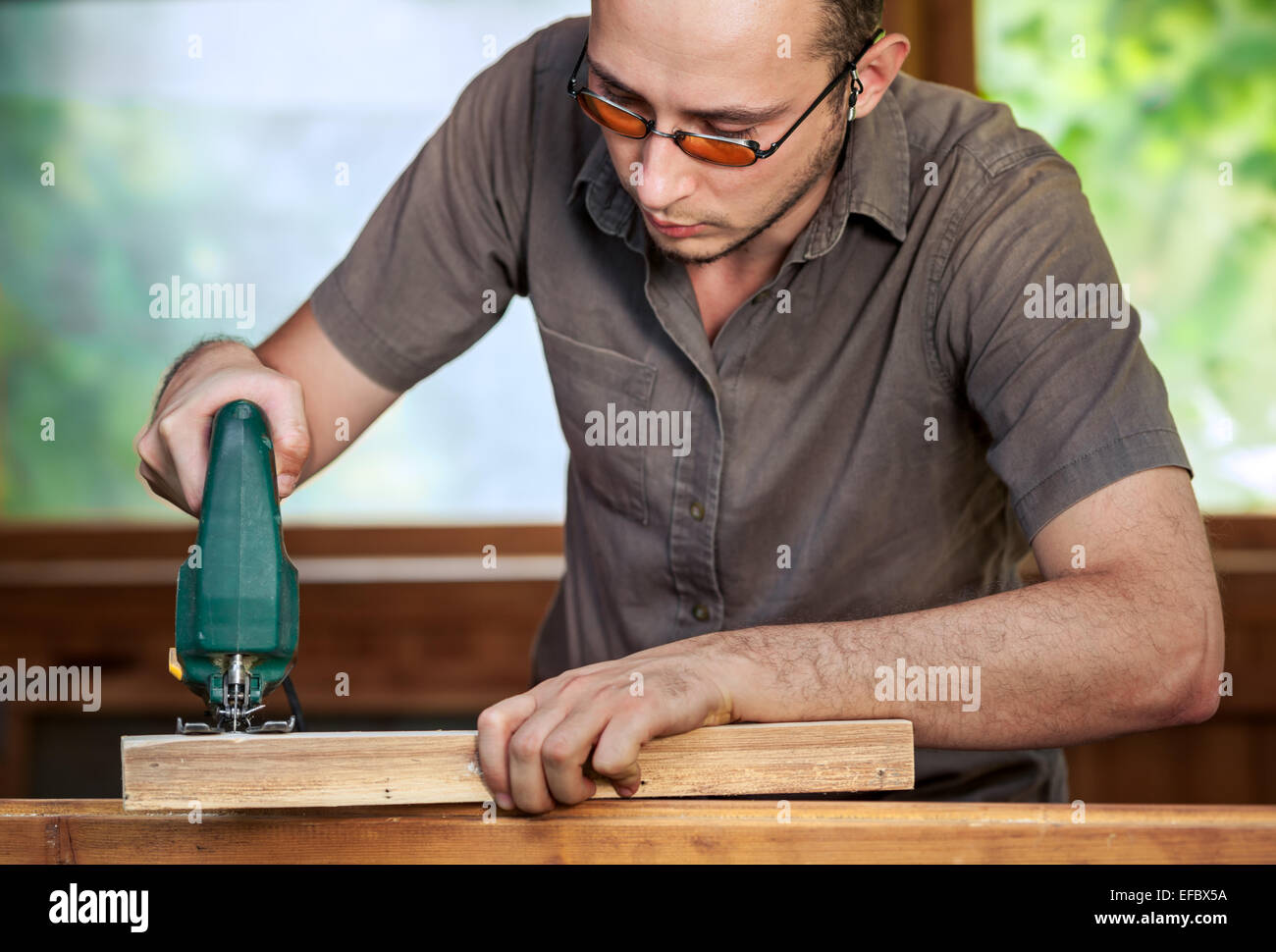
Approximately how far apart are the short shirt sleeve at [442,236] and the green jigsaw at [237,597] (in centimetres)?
46

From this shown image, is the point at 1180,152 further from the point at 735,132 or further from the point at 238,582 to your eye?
the point at 238,582

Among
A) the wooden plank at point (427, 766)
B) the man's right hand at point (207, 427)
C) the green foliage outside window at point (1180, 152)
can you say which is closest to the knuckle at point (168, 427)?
the man's right hand at point (207, 427)

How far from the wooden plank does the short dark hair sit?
2.22 ft

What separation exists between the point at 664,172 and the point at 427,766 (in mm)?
634

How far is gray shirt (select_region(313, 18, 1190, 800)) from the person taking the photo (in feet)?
4.25

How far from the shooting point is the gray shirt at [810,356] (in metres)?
1.29

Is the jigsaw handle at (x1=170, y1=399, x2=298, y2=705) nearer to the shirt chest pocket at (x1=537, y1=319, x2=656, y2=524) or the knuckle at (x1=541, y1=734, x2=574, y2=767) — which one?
the knuckle at (x1=541, y1=734, x2=574, y2=767)

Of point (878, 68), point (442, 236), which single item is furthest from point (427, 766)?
point (878, 68)

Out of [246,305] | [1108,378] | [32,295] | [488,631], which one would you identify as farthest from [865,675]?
[32,295]

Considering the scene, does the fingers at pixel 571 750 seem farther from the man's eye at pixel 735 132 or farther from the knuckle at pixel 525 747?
the man's eye at pixel 735 132

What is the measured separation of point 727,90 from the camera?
3.94ft
